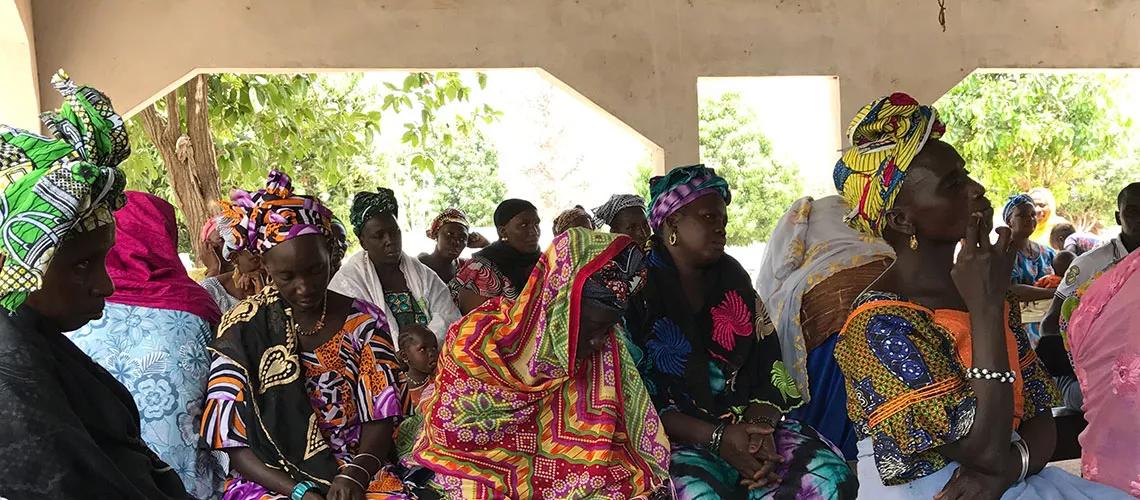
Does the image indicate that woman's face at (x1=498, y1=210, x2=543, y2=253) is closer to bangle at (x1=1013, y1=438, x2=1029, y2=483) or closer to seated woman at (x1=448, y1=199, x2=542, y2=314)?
seated woman at (x1=448, y1=199, x2=542, y2=314)

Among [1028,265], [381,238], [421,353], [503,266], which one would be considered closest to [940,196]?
[421,353]

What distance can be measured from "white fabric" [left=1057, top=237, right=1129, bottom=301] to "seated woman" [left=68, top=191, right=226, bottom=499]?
13.0ft

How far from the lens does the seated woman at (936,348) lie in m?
2.42

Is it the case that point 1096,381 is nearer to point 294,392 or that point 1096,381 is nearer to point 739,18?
point 294,392

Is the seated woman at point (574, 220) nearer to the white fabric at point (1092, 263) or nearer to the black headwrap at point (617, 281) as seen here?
the white fabric at point (1092, 263)

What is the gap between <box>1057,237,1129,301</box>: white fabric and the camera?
5.08m

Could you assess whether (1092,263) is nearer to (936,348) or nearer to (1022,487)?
(1022,487)

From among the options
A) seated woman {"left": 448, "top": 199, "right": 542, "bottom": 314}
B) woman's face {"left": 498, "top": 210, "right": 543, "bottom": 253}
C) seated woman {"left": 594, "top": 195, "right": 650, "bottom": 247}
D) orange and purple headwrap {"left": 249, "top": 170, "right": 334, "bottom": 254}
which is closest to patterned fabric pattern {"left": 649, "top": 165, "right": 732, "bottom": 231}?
orange and purple headwrap {"left": 249, "top": 170, "right": 334, "bottom": 254}

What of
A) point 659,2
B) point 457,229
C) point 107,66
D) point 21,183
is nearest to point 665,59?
point 659,2

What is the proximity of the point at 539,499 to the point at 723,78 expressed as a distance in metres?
5.12

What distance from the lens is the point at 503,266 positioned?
19.2ft

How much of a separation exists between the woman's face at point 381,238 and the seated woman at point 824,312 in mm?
2375

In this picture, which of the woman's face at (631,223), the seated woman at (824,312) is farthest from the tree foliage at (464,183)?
the seated woman at (824,312)

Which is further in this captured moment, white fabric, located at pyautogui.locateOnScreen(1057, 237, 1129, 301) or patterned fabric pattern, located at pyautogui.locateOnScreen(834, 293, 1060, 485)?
white fabric, located at pyautogui.locateOnScreen(1057, 237, 1129, 301)
